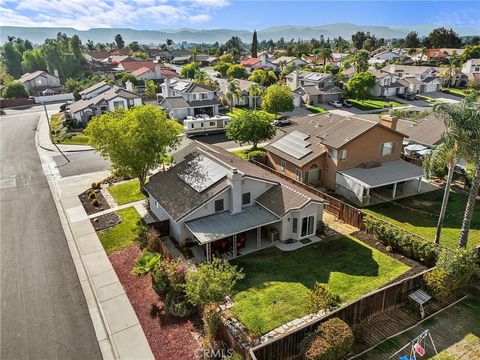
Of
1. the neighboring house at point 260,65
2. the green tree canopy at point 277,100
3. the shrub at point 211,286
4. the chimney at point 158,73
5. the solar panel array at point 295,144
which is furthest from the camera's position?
the neighboring house at point 260,65

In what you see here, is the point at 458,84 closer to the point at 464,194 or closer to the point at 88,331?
the point at 464,194

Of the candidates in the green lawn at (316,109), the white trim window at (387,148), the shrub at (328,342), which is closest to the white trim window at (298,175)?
the white trim window at (387,148)

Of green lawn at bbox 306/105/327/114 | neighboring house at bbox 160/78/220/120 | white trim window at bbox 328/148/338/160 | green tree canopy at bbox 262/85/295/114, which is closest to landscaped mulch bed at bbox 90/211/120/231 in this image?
white trim window at bbox 328/148/338/160

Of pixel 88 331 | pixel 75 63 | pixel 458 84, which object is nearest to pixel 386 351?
pixel 88 331

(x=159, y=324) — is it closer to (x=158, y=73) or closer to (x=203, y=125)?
(x=203, y=125)

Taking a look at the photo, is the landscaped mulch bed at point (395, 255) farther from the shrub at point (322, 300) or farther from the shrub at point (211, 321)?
the shrub at point (211, 321)

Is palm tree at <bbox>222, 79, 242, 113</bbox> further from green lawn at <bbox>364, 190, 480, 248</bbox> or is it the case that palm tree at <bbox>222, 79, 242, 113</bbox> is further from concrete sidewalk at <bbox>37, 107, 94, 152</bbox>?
green lawn at <bbox>364, 190, 480, 248</bbox>
